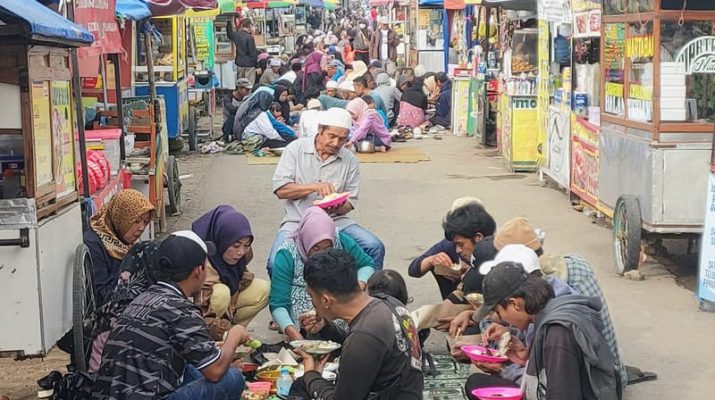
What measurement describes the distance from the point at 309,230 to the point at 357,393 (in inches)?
92.8

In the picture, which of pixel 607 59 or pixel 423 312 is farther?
pixel 607 59

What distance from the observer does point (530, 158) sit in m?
14.5

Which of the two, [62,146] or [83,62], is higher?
[83,62]

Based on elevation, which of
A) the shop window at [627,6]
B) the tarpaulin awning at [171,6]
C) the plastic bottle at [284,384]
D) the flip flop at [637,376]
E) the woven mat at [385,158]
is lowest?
the flip flop at [637,376]

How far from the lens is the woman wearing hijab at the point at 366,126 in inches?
659

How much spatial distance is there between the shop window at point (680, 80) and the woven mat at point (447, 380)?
3.03 meters

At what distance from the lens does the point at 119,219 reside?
5734 millimetres

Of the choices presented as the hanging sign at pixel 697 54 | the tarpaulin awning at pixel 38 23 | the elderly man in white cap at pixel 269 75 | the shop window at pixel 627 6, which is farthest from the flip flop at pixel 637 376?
the elderly man in white cap at pixel 269 75

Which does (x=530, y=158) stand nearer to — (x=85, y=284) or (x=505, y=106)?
(x=505, y=106)

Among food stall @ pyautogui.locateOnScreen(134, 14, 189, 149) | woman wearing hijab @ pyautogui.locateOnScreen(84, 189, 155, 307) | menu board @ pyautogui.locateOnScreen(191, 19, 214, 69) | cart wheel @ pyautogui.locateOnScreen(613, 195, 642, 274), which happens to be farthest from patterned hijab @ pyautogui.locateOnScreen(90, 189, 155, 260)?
menu board @ pyautogui.locateOnScreen(191, 19, 214, 69)

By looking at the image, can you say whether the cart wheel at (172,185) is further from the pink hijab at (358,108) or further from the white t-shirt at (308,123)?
the pink hijab at (358,108)

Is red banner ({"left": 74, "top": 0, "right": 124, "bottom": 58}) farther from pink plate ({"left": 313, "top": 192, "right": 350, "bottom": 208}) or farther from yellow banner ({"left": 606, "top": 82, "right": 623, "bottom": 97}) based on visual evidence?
yellow banner ({"left": 606, "top": 82, "right": 623, "bottom": 97})

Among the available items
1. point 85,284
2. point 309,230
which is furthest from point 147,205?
point 309,230

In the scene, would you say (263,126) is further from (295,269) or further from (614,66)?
(295,269)
